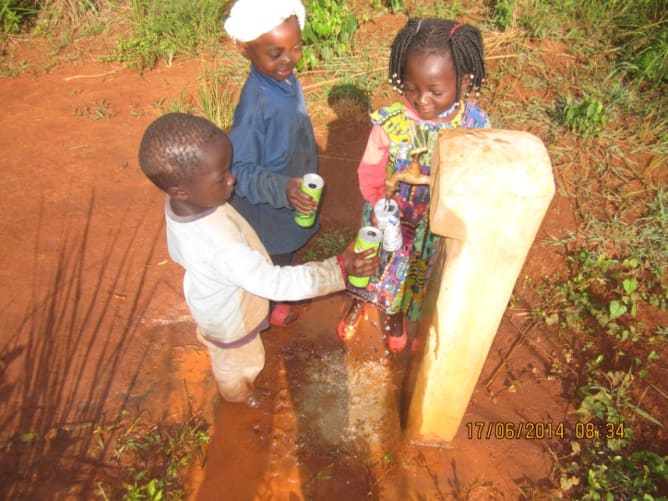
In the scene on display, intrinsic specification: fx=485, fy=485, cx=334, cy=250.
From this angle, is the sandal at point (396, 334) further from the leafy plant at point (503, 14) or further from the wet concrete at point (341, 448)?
the leafy plant at point (503, 14)

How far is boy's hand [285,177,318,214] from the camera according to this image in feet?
6.66

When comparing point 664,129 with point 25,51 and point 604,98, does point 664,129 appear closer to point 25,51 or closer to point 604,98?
point 604,98

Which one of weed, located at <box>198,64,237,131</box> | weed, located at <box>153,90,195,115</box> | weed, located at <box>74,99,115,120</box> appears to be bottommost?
weed, located at <box>74,99,115,120</box>

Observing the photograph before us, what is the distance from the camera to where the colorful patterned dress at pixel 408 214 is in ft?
6.89

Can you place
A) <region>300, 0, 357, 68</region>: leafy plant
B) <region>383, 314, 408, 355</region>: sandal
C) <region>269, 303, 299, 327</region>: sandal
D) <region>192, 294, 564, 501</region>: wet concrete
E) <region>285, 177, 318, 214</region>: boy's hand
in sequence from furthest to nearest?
<region>300, 0, 357, 68</region>: leafy plant → <region>269, 303, 299, 327</region>: sandal → <region>383, 314, 408, 355</region>: sandal → <region>192, 294, 564, 501</region>: wet concrete → <region>285, 177, 318, 214</region>: boy's hand

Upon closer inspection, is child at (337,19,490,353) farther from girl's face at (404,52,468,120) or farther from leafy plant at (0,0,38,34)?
leafy plant at (0,0,38,34)

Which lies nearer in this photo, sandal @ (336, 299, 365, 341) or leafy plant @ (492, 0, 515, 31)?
sandal @ (336, 299, 365, 341)

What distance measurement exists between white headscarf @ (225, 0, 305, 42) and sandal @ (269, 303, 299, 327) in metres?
1.58

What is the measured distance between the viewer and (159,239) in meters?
3.46

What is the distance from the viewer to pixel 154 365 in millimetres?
2744

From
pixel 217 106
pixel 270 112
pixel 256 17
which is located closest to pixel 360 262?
pixel 270 112

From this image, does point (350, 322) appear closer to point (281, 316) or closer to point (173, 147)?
point (281, 316)

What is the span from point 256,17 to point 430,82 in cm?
74

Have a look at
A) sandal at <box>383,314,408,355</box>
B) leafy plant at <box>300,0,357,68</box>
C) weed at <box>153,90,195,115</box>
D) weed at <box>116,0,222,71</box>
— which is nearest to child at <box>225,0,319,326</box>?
sandal at <box>383,314,408,355</box>
